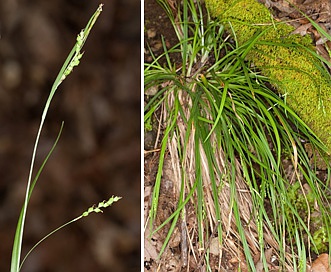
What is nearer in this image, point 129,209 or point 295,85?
point 129,209

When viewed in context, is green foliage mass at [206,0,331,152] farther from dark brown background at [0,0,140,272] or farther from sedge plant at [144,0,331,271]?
dark brown background at [0,0,140,272]

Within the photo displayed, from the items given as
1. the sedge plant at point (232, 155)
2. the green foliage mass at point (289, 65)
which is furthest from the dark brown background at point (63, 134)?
the green foliage mass at point (289, 65)

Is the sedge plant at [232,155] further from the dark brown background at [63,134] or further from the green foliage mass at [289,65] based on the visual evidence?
the dark brown background at [63,134]

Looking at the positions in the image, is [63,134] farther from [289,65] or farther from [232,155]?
[289,65]

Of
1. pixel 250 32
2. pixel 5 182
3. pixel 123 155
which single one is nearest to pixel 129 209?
pixel 123 155

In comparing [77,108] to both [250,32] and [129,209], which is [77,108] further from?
[250,32]

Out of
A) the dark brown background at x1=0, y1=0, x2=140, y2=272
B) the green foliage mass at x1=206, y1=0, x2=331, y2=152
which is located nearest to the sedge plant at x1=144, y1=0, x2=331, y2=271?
the green foliage mass at x1=206, y1=0, x2=331, y2=152
